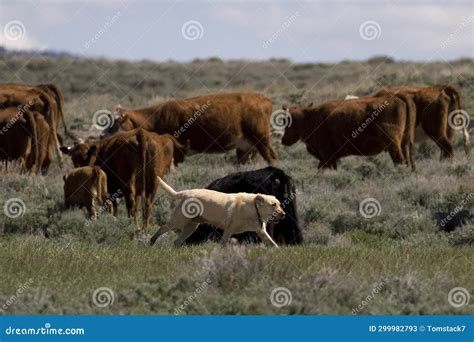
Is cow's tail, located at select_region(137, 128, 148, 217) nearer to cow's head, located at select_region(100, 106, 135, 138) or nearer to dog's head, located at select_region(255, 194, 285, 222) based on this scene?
dog's head, located at select_region(255, 194, 285, 222)

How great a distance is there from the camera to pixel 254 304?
10.3m

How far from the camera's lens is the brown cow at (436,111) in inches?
1036

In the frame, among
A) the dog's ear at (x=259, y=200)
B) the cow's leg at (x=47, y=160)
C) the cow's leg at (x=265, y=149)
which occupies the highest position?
the dog's ear at (x=259, y=200)

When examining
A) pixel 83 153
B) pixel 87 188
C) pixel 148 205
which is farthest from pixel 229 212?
pixel 83 153

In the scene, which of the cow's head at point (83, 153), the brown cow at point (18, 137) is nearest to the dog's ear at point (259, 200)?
the cow's head at point (83, 153)

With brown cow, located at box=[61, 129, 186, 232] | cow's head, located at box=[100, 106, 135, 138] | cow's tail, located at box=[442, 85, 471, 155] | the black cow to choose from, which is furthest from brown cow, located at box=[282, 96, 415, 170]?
the black cow

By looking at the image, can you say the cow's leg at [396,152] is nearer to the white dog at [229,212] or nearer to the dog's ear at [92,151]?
the dog's ear at [92,151]

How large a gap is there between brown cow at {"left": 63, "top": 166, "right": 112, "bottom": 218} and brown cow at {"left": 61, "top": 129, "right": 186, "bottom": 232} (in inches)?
18.1

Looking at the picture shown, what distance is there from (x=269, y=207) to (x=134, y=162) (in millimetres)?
5158

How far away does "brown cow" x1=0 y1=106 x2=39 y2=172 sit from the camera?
2284 cm

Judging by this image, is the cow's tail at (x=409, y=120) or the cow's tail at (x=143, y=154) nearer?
the cow's tail at (x=143, y=154)

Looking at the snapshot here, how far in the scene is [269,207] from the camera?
557 inches

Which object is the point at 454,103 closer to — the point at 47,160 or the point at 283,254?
the point at 47,160

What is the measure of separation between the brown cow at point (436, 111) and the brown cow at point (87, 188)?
963cm
